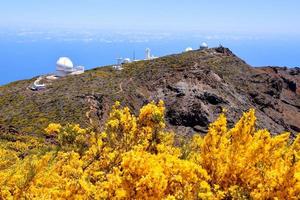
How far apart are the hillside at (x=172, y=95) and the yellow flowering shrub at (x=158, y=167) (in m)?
38.3

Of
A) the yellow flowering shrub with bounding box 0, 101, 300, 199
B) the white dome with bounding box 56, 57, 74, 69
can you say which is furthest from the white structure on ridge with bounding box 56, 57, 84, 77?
the yellow flowering shrub with bounding box 0, 101, 300, 199

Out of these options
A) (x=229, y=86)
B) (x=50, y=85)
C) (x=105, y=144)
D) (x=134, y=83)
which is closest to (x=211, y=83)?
(x=229, y=86)

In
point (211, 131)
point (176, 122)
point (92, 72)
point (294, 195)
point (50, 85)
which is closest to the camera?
Answer: point (294, 195)

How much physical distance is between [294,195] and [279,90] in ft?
250

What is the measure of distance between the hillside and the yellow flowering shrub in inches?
1509

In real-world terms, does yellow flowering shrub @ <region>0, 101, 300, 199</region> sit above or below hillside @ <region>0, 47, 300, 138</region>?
above

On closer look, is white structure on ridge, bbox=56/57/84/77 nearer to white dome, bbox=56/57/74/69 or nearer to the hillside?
white dome, bbox=56/57/74/69

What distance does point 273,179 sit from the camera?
1335 cm

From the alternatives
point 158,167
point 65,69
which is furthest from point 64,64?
point 158,167

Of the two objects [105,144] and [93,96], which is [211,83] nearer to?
[93,96]

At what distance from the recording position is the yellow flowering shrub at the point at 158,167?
12203 millimetres

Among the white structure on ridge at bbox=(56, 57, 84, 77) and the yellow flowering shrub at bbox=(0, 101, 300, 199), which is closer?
the yellow flowering shrub at bbox=(0, 101, 300, 199)

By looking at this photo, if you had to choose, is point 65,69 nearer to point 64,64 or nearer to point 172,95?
point 64,64

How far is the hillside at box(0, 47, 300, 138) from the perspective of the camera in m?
64.4
